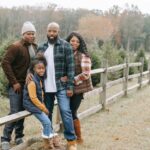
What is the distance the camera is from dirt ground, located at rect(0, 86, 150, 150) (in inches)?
272

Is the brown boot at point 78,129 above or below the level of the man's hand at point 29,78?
below

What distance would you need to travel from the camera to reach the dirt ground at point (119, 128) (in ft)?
22.7

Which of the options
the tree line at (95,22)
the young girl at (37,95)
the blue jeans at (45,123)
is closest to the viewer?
the young girl at (37,95)

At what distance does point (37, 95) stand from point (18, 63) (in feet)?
1.75

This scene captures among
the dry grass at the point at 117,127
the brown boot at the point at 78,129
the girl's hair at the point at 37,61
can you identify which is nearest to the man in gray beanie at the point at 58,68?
the girl's hair at the point at 37,61

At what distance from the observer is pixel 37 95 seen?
568 centimetres

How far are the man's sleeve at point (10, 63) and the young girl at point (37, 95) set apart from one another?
229 millimetres

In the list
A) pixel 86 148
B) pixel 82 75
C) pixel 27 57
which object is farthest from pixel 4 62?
pixel 86 148

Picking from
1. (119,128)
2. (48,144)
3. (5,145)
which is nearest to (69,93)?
(48,144)

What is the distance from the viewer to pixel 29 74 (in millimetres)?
5602

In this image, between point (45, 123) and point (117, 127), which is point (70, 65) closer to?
point (45, 123)

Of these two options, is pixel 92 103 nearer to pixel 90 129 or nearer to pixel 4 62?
pixel 90 129

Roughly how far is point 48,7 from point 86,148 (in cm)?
8892

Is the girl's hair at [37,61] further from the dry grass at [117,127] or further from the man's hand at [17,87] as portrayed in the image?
the dry grass at [117,127]
